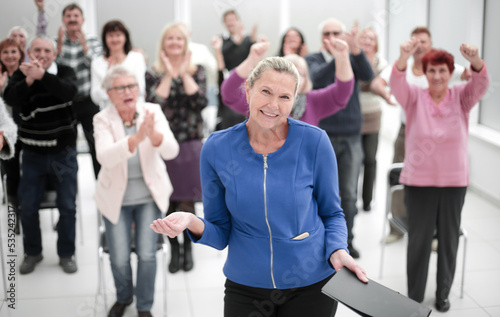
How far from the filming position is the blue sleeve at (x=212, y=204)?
6.15ft

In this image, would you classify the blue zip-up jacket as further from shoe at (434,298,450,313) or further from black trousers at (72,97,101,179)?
black trousers at (72,97,101,179)

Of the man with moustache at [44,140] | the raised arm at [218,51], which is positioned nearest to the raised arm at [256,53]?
the man with moustache at [44,140]

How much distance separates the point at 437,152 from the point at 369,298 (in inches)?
64.6

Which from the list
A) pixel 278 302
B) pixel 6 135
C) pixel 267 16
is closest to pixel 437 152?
pixel 278 302

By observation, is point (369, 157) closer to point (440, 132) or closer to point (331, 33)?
point (331, 33)

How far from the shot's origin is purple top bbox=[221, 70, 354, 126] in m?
3.03

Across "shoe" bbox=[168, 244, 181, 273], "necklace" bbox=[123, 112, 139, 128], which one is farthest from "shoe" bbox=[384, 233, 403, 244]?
"necklace" bbox=[123, 112, 139, 128]

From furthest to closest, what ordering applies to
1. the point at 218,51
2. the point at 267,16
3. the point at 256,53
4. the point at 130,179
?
1. the point at 267,16
2. the point at 218,51
3. the point at 130,179
4. the point at 256,53

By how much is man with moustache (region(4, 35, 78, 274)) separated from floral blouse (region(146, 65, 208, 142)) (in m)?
0.52

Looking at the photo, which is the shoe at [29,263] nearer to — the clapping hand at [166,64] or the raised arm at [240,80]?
the clapping hand at [166,64]

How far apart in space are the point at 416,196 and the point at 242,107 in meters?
1.12

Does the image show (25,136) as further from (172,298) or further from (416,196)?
(416,196)

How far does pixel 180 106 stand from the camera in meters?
3.75

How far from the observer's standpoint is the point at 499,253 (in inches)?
159
